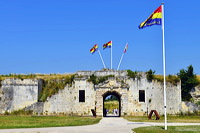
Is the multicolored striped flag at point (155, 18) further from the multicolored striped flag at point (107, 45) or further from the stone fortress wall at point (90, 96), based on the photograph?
the multicolored striped flag at point (107, 45)

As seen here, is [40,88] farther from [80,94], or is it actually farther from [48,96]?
[80,94]

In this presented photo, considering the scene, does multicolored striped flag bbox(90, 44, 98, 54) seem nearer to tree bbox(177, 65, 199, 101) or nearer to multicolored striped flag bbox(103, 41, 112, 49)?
multicolored striped flag bbox(103, 41, 112, 49)

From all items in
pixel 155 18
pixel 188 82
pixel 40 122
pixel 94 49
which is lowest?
pixel 40 122

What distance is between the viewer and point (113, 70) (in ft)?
127

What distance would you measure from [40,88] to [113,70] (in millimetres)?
10289

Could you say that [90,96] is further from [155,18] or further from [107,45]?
[155,18]

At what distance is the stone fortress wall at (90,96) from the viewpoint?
1485 inches

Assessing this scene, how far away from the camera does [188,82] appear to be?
42531mm

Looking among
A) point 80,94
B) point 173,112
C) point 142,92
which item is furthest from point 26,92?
point 173,112

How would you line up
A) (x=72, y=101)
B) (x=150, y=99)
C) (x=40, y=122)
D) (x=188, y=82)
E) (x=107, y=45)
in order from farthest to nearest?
(x=188, y=82)
(x=107, y=45)
(x=72, y=101)
(x=150, y=99)
(x=40, y=122)

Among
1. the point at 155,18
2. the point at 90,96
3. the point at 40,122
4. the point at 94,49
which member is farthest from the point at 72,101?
the point at 155,18

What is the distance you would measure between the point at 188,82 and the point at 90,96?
14.7 meters

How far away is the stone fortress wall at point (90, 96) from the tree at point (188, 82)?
3786mm

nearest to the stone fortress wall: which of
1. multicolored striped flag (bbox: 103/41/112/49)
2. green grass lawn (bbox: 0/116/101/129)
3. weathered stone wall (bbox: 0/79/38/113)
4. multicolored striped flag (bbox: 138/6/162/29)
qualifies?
weathered stone wall (bbox: 0/79/38/113)
